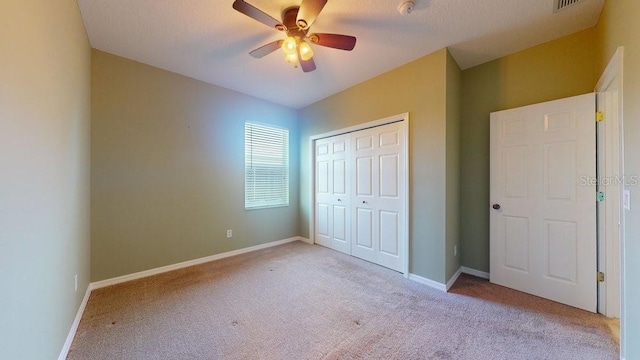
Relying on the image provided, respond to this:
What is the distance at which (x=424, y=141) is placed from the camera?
9.13 ft

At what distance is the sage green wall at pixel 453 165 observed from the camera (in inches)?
105

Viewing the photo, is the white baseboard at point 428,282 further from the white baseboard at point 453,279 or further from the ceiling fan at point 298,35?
the ceiling fan at point 298,35

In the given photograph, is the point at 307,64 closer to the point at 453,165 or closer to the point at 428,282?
the point at 453,165

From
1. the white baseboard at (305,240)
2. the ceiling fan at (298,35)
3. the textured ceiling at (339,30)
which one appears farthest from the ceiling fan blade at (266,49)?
the white baseboard at (305,240)

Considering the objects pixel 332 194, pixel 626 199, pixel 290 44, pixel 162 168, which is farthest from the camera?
pixel 332 194

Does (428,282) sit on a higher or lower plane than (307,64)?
lower

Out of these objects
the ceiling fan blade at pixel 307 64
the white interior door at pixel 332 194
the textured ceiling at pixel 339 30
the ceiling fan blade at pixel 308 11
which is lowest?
the white interior door at pixel 332 194

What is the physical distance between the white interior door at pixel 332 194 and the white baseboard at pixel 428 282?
1125mm

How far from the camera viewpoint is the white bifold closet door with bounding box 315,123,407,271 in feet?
10.2

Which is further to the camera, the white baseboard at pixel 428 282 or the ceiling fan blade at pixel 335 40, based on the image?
the white baseboard at pixel 428 282

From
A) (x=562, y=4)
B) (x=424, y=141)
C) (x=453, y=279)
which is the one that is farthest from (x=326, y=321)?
(x=562, y=4)

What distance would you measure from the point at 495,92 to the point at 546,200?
1343mm

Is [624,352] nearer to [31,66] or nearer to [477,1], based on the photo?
[477,1]

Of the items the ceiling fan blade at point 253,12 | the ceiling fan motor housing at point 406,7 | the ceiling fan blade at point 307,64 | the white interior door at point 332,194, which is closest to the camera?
the ceiling fan blade at point 253,12
